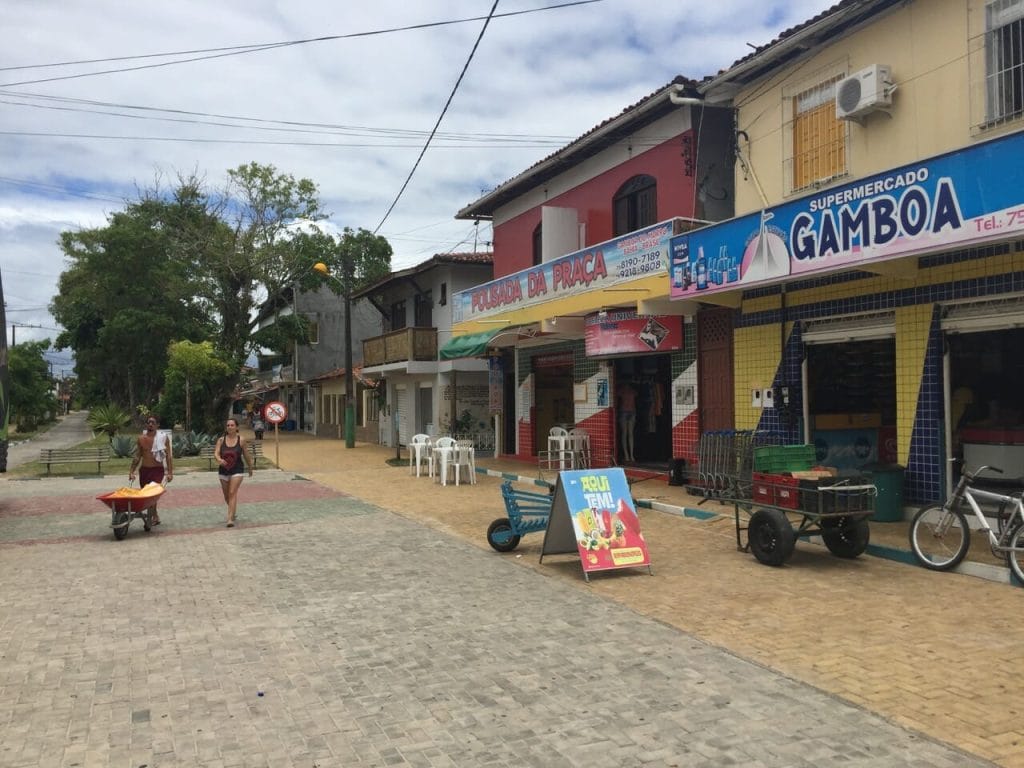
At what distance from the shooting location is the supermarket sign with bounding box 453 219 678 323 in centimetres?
1302

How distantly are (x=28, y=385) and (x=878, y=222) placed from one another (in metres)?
54.6

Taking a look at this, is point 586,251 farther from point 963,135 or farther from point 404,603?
point 404,603

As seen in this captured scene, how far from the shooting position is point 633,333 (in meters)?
14.1

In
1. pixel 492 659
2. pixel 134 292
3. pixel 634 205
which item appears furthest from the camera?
pixel 134 292

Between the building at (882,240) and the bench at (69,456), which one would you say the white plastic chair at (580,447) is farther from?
the bench at (69,456)

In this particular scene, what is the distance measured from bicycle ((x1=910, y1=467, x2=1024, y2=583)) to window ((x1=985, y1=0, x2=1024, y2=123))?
13.9ft

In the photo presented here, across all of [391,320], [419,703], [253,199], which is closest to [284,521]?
[419,703]

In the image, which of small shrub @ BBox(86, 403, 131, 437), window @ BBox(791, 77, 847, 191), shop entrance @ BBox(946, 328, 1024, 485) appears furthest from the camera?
small shrub @ BBox(86, 403, 131, 437)

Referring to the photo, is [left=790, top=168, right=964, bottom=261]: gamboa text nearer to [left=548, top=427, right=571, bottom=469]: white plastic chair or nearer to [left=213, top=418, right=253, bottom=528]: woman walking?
[left=548, top=427, right=571, bottom=469]: white plastic chair

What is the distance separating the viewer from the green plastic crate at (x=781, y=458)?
8422 millimetres

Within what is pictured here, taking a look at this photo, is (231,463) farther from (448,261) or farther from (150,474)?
(448,261)

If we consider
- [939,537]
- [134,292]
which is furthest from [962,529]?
[134,292]

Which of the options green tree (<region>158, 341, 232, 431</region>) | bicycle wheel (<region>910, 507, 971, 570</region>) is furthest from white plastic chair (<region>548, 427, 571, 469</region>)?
green tree (<region>158, 341, 232, 431</region>)

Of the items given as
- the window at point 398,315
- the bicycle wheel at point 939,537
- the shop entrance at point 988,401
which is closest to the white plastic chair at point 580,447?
the shop entrance at point 988,401
